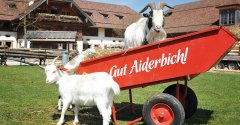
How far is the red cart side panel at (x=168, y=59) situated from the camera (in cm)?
655

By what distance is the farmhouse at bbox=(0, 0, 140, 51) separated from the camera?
49094mm

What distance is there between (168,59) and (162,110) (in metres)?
1.01

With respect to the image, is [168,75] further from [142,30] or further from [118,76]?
[142,30]

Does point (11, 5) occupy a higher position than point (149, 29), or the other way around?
point (11, 5)

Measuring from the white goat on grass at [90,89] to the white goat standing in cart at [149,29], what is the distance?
82.2 inches

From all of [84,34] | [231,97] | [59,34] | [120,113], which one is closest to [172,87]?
[120,113]

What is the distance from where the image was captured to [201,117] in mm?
8797

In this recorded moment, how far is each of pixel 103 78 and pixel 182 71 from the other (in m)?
1.53

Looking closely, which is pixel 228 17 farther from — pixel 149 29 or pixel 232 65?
pixel 149 29

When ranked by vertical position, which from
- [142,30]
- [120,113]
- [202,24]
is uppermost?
[202,24]

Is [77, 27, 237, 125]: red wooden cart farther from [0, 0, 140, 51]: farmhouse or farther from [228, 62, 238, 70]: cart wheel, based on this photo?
[0, 0, 140, 51]: farmhouse

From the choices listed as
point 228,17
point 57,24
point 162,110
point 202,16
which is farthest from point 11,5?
point 162,110

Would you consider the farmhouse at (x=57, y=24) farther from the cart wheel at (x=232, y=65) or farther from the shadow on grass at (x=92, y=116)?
the shadow on grass at (x=92, y=116)

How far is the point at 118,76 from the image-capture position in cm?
730
